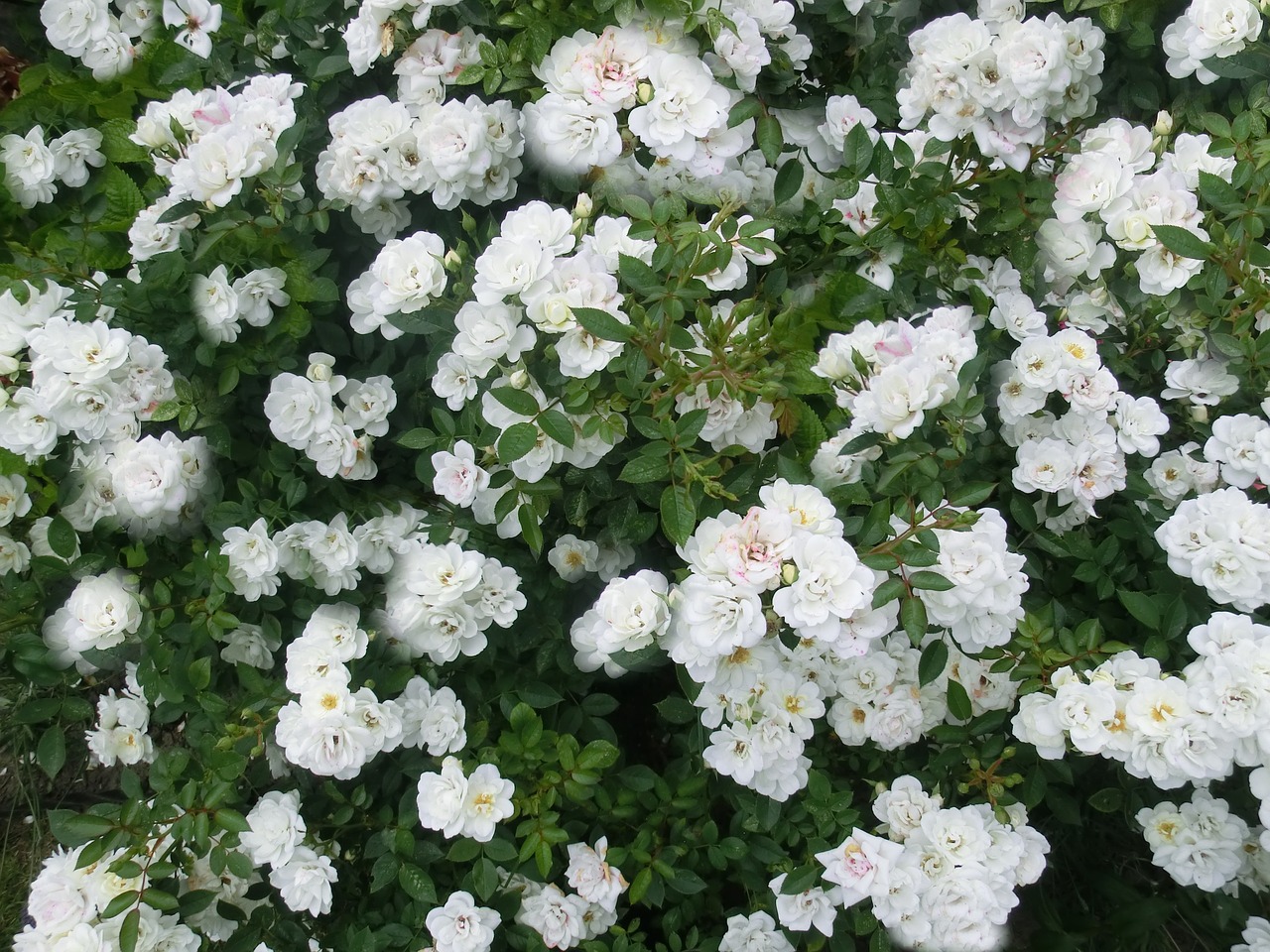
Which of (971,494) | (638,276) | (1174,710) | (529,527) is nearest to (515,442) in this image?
(529,527)

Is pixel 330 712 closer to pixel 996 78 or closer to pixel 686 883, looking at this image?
pixel 686 883

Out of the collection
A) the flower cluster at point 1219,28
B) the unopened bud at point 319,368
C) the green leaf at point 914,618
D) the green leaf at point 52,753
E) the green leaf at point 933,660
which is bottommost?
the green leaf at point 52,753

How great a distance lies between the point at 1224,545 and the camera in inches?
54.0

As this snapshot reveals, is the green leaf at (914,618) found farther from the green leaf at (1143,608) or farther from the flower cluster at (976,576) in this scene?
the green leaf at (1143,608)

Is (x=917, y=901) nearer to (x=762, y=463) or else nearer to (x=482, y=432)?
(x=762, y=463)

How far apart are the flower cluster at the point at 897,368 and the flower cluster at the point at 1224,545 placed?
0.41 m

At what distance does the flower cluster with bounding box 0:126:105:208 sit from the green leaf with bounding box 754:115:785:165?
1.39 meters

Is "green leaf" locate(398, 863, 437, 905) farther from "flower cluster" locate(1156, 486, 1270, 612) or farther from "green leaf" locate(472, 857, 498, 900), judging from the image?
"flower cluster" locate(1156, 486, 1270, 612)

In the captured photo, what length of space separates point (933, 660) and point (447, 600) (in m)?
0.76

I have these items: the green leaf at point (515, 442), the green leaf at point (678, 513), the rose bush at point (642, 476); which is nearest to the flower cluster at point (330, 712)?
the rose bush at point (642, 476)

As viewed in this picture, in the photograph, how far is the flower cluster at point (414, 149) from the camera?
→ 5.13 feet

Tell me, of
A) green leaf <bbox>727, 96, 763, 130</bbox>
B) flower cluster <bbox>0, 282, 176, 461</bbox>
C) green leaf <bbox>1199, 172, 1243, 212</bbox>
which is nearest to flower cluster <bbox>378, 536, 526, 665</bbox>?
flower cluster <bbox>0, 282, 176, 461</bbox>

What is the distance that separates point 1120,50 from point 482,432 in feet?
5.06

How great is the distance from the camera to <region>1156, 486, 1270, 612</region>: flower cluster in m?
1.36
